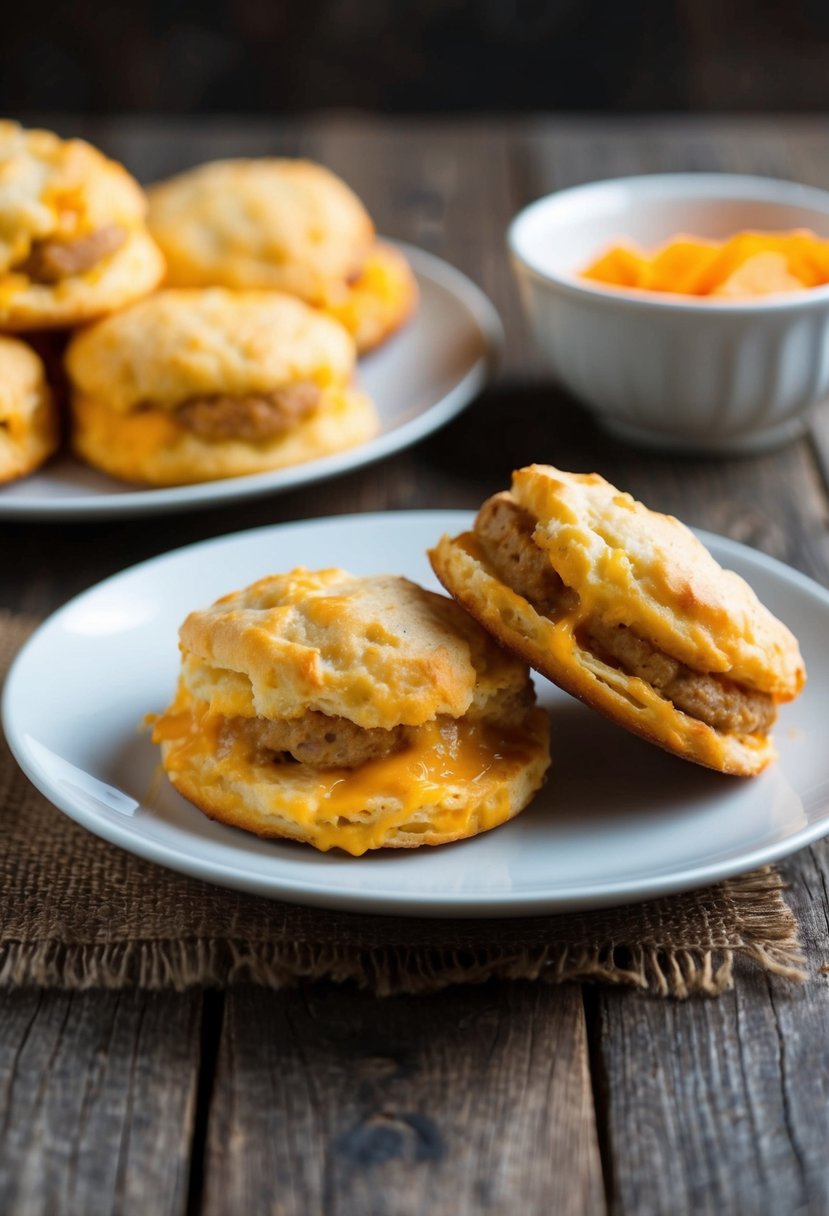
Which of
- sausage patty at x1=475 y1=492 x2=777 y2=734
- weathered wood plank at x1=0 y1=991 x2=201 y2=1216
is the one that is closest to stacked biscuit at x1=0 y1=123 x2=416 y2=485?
sausage patty at x1=475 y1=492 x2=777 y2=734

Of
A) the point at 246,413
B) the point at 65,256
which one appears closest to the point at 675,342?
the point at 246,413

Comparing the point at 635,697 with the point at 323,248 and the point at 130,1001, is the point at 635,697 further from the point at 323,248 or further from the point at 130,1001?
the point at 323,248

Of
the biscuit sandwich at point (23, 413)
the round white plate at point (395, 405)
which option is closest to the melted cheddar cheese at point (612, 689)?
the round white plate at point (395, 405)

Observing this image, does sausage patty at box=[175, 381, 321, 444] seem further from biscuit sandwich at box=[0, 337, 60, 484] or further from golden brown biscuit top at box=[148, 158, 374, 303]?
golden brown biscuit top at box=[148, 158, 374, 303]

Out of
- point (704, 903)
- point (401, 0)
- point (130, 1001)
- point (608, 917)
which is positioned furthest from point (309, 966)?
point (401, 0)

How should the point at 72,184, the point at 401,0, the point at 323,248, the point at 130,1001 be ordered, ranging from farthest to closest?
1. the point at 401,0
2. the point at 323,248
3. the point at 72,184
4. the point at 130,1001

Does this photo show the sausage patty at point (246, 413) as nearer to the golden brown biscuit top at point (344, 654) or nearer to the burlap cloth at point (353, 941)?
the golden brown biscuit top at point (344, 654)
